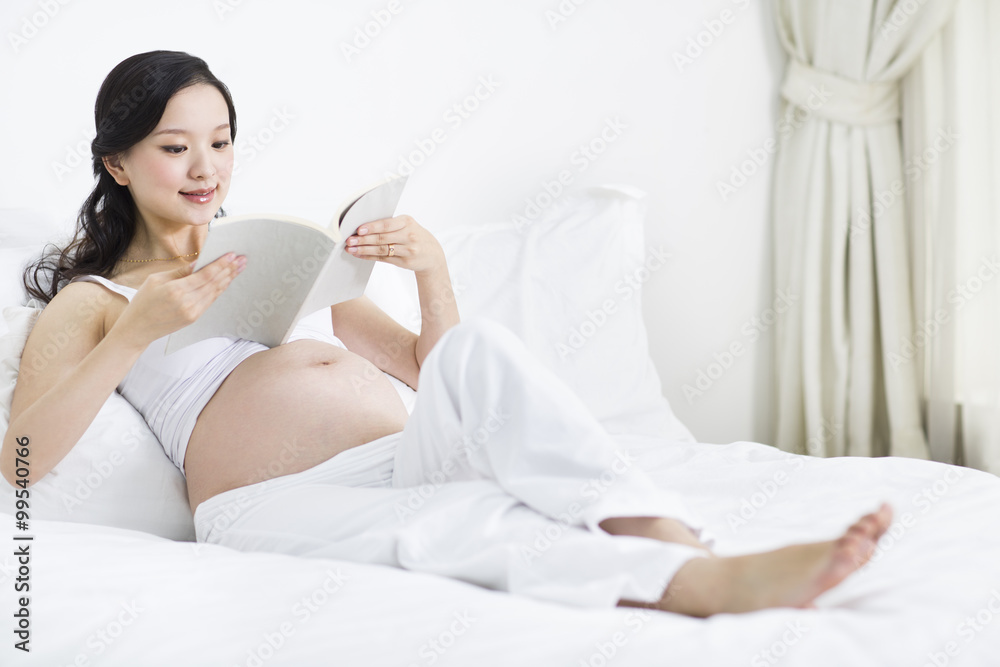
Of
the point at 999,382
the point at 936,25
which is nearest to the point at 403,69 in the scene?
the point at 936,25

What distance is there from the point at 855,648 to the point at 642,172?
73.8 inches

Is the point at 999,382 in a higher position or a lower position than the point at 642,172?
lower

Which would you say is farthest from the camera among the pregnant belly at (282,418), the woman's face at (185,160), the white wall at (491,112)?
the white wall at (491,112)

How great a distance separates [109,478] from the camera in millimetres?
1159

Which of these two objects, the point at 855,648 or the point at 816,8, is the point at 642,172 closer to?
the point at 816,8

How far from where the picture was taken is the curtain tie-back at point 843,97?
2.24m

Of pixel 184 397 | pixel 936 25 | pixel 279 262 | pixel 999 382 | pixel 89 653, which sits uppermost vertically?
pixel 936 25

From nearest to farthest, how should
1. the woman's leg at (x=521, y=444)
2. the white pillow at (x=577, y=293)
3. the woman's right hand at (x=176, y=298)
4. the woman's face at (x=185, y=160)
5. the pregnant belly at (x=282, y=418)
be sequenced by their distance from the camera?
the woman's leg at (x=521, y=444) < the woman's right hand at (x=176, y=298) < the pregnant belly at (x=282, y=418) < the woman's face at (x=185, y=160) < the white pillow at (x=577, y=293)

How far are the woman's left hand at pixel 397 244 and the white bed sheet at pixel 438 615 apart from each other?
18.0 inches

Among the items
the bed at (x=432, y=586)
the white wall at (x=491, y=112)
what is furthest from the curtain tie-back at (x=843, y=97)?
the bed at (x=432, y=586)

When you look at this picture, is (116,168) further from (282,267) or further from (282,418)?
(282,418)

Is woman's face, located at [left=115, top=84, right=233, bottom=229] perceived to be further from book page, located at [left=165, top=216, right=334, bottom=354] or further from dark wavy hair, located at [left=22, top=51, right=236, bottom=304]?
book page, located at [left=165, top=216, right=334, bottom=354]

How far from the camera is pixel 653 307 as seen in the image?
7.97 ft

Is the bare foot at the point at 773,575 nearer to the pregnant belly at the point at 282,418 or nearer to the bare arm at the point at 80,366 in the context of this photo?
the pregnant belly at the point at 282,418
